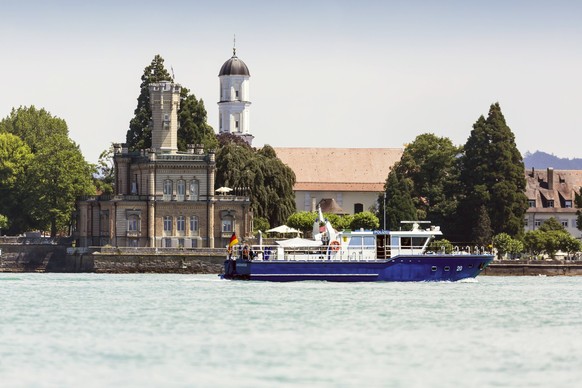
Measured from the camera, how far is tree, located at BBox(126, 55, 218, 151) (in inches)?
5974

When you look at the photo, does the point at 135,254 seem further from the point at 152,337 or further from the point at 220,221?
the point at 152,337

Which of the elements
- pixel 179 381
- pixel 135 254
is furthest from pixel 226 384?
pixel 135 254

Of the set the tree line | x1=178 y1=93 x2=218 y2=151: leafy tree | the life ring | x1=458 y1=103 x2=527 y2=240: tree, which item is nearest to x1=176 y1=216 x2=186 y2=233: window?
x1=178 y1=93 x2=218 y2=151: leafy tree

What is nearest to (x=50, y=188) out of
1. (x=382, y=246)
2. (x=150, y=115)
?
(x=150, y=115)

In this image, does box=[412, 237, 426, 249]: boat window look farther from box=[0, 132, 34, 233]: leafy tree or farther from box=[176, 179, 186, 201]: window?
box=[0, 132, 34, 233]: leafy tree

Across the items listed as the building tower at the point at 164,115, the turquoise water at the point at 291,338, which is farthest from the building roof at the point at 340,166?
the turquoise water at the point at 291,338

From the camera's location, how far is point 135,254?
140 metres

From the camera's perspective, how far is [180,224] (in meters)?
144

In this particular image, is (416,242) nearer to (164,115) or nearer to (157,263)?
(157,263)

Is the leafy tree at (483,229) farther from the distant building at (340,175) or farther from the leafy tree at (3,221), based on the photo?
the distant building at (340,175)

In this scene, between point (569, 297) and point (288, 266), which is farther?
point (288, 266)

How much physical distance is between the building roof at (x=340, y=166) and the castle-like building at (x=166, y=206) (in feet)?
148

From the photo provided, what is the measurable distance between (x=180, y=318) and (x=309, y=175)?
119456mm

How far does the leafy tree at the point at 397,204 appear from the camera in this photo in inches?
5797
